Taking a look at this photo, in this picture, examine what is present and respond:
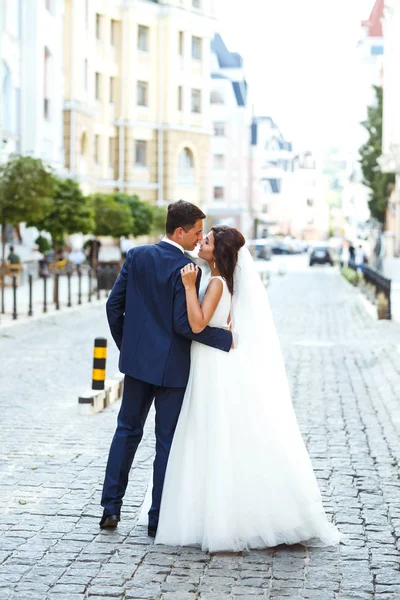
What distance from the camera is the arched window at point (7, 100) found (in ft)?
133

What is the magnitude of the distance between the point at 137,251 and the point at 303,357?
36.2ft

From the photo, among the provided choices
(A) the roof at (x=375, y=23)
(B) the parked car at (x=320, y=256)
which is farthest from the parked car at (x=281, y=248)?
(B) the parked car at (x=320, y=256)

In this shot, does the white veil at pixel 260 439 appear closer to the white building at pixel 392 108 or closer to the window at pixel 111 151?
the white building at pixel 392 108

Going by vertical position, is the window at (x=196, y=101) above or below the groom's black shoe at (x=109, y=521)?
above

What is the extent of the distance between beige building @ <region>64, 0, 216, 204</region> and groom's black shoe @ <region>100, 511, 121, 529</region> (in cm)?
5603

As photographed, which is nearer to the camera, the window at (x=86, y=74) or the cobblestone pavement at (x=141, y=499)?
the cobblestone pavement at (x=141, y=499)

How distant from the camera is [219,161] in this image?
99188 millimetres

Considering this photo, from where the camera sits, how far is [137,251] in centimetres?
616

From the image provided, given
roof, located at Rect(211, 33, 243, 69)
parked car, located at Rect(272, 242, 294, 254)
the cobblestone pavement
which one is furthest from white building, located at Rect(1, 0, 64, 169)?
parked car, located at Rect(272, 242, 294, 254)

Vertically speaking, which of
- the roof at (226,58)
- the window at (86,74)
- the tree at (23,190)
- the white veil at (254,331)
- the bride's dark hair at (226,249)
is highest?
the roof at (226,58)

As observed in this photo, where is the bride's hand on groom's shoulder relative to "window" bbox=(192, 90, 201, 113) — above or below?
below

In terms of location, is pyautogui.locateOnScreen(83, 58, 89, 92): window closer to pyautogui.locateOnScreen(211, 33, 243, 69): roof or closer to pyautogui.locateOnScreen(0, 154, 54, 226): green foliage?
pyautogui.locateOnScreen(0, 154, 54, 226): green foliage

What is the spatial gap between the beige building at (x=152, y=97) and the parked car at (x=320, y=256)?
Answer: 8.95 metres

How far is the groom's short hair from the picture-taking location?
6043 mm
